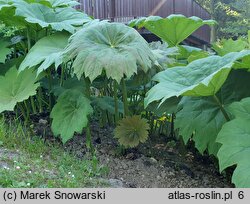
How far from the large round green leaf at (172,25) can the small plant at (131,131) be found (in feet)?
3.48

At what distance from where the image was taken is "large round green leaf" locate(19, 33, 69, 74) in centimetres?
304

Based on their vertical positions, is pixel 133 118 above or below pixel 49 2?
below

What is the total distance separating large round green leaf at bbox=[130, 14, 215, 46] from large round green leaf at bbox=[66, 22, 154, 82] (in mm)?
777

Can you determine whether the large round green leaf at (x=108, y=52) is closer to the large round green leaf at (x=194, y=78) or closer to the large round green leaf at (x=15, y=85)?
the large round green leaf at (x=194, y=78)

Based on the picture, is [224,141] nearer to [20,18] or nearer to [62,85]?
[62,85]

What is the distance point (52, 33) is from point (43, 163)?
1357 millimetres

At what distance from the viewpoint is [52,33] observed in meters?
3.74

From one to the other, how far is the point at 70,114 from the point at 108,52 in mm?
630

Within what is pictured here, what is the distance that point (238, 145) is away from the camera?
7.97ft

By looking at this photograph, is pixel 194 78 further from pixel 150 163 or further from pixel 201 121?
pixel 150 163

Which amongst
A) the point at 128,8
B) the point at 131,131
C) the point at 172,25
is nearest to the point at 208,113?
the point at 131,131

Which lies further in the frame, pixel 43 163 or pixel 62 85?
pixel 62 85

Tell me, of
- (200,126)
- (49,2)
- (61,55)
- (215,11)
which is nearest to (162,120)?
(200,126)

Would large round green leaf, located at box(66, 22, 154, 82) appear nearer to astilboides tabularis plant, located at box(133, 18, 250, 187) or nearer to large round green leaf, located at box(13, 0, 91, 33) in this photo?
astilboides tabularis plant, located at box(133, 18, 250, 187)
